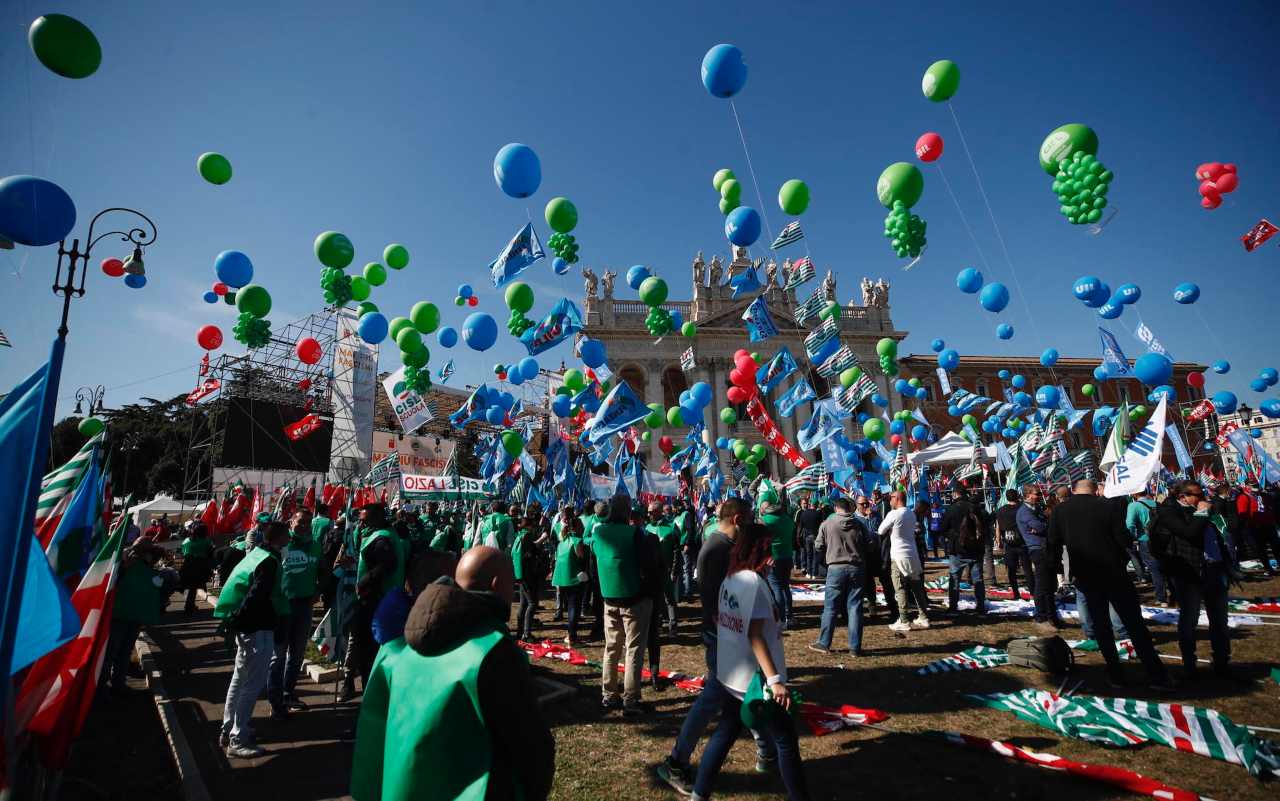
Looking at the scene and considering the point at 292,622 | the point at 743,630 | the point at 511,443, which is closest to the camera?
the point at 743,630

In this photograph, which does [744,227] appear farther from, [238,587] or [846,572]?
[238,587]

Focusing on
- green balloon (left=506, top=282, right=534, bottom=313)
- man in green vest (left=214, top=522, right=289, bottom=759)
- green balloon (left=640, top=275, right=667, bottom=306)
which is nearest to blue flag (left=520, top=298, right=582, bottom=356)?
green balloon (left=506, top=282, right=534, bottom=313)

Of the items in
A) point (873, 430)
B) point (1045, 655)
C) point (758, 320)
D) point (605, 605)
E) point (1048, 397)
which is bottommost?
point (1045, 655)

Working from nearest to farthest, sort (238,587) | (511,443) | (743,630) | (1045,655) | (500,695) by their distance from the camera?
(500,695) < (743,630) < (238,587) < (1045,655) < (511,443)

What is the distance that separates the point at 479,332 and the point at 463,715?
11721 millimetres

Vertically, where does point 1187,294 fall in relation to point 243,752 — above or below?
above

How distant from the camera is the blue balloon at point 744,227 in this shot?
11266 millimetres

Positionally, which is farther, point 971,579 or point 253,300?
point 253,300

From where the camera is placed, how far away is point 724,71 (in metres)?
8.77

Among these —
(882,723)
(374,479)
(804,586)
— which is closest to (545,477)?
(374,479)

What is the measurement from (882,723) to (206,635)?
10527mm

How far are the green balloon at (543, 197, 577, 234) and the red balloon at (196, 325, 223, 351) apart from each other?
38.9 feet

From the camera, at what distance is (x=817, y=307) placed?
14.0 meters

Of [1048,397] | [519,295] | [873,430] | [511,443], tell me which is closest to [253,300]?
[519,295]
